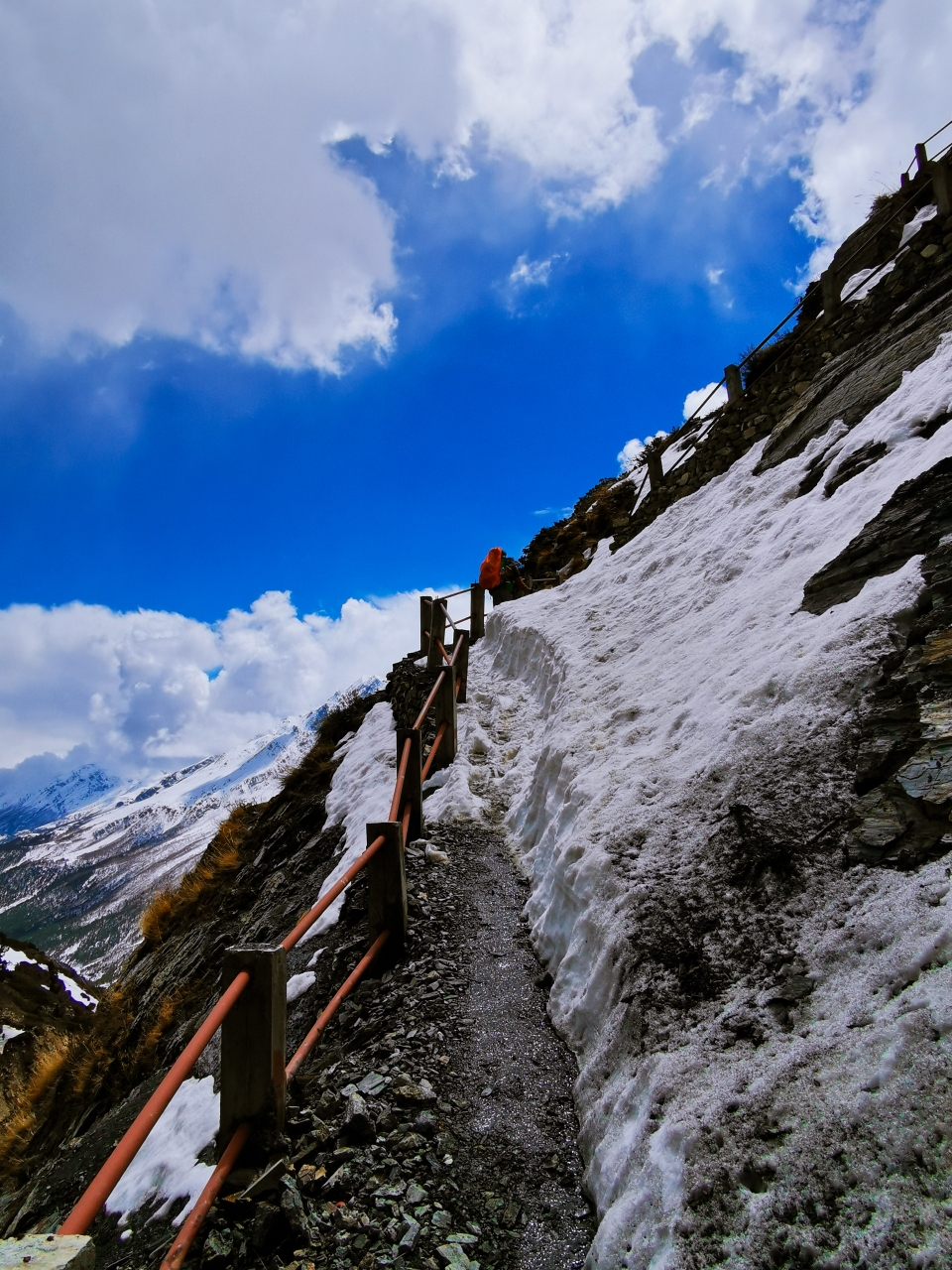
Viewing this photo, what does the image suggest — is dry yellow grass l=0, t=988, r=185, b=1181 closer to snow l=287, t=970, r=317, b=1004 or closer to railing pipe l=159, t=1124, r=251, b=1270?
snow l=287, t=970, r=317, b=1004

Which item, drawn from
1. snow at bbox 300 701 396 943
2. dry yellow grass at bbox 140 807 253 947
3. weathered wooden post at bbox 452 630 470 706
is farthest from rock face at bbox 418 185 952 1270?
dry yellow grass at bbox 140 807 253 947

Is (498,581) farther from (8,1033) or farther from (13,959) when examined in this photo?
(13,959)

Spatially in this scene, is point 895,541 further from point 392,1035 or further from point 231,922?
point 231,922

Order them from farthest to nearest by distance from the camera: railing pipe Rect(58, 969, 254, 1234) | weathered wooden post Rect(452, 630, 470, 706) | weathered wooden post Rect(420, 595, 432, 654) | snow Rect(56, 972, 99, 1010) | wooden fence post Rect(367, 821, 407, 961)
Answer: snow Rect(56, 972, 99, 1010) → weathered wooden post Rect(420, 595, 432, 654) → weathered wooden post Rect(452, 630, 470, 706) → wooden fence post Rect(367, 821, 407, 961) → railing pipe Rect(58, 969, 254, 1234)

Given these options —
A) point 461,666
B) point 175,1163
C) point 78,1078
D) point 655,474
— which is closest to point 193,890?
point 78,1078

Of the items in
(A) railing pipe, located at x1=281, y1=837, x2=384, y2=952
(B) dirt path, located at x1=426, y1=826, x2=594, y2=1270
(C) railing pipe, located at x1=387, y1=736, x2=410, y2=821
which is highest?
(C) railing pipe, located at x1=387, y1=736, x2=410, y2=821

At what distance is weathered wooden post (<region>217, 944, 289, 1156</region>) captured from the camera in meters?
3.17

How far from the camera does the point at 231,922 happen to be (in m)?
9.80

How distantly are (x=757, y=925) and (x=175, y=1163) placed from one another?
4.17 meters

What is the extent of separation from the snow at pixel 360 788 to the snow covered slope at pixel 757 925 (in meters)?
2.24

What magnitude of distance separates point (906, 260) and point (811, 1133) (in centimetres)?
1111

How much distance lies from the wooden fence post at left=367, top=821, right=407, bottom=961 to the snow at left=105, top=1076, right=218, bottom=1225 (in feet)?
5.50

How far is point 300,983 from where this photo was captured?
5438mm

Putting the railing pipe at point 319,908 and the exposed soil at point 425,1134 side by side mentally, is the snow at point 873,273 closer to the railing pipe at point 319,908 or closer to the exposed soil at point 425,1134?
the railing pipe at point 319,908
